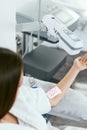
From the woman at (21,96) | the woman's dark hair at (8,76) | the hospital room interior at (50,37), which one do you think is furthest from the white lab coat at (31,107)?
the woman's dark hair at (8,76)

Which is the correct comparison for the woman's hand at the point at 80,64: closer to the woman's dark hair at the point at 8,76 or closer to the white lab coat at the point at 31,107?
the white lab coat at the point at 31,107

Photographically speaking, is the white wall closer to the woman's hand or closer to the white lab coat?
the white lab coat

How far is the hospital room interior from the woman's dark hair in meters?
0.41

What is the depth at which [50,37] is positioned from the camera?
1301 millimetres

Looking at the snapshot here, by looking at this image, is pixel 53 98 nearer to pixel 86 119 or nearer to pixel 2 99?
pixel 86 119

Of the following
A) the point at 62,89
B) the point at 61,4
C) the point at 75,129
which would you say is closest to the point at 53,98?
the point at 62,89

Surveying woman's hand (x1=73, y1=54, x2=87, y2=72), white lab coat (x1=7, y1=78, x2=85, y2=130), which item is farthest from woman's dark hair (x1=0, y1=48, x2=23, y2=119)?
woman's hand (x1=73, y1=54, x2=87, y2=72)

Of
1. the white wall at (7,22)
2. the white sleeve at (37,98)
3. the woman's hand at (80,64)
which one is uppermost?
the white wall at (7,22)

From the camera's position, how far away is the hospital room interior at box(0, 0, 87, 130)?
1144 millimetres

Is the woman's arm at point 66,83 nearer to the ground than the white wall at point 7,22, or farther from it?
nearer to the ground

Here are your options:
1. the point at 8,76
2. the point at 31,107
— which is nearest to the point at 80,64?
the point at 31,107

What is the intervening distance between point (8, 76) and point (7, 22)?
0.49m

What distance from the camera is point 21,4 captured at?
4.87 feet

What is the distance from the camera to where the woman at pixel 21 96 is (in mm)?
686
